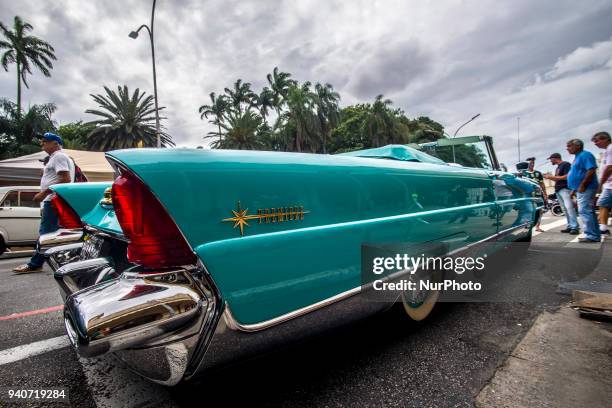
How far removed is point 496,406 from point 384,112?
3874cm

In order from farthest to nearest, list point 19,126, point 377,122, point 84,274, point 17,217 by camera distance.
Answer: point 377,122 → point 19,126 → point 17,217 → point 84,274

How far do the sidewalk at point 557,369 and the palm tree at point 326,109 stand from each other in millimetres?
36578

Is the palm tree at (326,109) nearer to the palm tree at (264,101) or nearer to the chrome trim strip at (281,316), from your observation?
the palm tree at (264,101)

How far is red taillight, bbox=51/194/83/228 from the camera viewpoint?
187 cm

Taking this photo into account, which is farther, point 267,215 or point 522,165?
point 522,165

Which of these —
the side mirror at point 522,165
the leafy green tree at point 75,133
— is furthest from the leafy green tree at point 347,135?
the side mirror at point 522,165

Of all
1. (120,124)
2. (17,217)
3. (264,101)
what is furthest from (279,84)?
(17,217)

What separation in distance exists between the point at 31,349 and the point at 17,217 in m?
6.43

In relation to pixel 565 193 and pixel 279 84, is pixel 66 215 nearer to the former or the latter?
pixel 565 193

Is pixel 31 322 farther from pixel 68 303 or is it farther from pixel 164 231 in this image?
pixel 164 231

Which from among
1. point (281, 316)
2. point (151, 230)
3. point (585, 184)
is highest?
point (585, 184)

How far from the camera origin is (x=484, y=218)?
2.61 metres

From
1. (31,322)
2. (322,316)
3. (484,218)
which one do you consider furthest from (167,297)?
(484,218)

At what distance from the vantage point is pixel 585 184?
505 cm
